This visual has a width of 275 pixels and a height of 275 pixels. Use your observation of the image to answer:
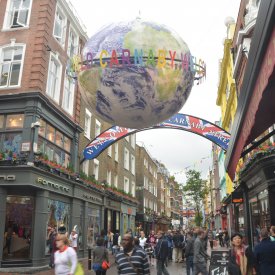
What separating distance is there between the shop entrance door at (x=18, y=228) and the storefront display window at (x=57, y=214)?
1.10 metres

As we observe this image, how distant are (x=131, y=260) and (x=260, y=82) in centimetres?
342

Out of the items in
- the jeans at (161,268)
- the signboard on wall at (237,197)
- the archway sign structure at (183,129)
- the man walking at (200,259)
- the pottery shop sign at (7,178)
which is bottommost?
the jeans at (161,268)

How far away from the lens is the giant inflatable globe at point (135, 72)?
12.3 ft

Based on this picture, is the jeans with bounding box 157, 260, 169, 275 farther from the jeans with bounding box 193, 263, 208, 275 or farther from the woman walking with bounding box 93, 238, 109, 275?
the woman walking with bounding box 93, 238, 109, 275

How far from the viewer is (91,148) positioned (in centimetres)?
1852

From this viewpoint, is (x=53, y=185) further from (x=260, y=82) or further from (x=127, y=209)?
(x=127, y=209)

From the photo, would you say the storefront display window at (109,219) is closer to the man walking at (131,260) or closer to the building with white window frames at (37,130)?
the building with white window frames at (37,130)

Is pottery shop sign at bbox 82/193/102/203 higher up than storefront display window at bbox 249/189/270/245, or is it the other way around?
pottery shop sign at bbox 82/193/102/203

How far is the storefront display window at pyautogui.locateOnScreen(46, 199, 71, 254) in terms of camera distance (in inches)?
684

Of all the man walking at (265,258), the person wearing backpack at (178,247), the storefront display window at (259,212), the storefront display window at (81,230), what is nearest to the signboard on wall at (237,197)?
the storefront display window at (259,212)

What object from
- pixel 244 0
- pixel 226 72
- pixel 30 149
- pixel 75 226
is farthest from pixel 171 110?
pixel 226 72

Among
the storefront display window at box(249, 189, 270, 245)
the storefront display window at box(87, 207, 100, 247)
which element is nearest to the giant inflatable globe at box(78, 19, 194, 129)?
the storefront display window at box(249, 189, 270, 245)

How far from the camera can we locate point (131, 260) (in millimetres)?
5395

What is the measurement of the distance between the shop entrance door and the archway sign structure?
413 cm
